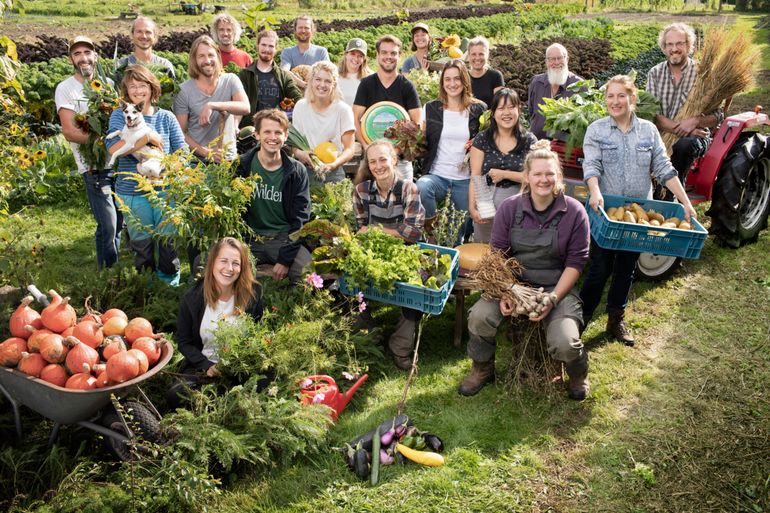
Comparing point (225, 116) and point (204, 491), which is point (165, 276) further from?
point (204, 491)

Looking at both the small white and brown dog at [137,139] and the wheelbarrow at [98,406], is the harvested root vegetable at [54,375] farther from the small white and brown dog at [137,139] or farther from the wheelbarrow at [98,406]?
the small white and brown dog at [137,139]

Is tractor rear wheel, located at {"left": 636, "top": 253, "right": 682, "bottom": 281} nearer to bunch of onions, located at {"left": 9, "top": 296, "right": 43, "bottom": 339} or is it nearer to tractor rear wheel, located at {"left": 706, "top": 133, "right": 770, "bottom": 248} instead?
tractor rear wheel, located at {"left": 706, "top": 133, "right": 770, "bottom": 248}

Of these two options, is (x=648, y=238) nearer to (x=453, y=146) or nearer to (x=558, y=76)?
(x=453, y=146)

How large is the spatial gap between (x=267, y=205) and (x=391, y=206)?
3.25 ft

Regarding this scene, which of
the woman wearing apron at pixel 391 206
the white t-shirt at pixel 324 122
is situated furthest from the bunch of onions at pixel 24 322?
the white t-shirt at pixel 324 122

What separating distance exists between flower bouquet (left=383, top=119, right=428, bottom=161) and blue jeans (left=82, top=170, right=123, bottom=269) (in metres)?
2.55

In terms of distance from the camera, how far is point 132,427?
3533 millimetres

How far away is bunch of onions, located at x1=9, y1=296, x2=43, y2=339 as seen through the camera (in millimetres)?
3459

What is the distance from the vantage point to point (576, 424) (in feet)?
14.3

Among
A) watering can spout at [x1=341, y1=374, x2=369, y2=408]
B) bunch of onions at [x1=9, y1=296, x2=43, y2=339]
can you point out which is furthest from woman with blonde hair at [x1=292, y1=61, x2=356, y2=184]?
bunch of onions at [x1=9, y1=296, x2=43, y2=339]

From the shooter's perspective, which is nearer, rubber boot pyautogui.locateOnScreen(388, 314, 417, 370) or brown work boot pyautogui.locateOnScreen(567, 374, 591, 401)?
brown work boot pyautogui.locateOnScreen(567, 374, 591, 401)

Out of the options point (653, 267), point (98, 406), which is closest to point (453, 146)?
point (653, 267)

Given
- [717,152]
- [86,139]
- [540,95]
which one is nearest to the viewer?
[86,139]

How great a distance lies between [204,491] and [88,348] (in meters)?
0.97
